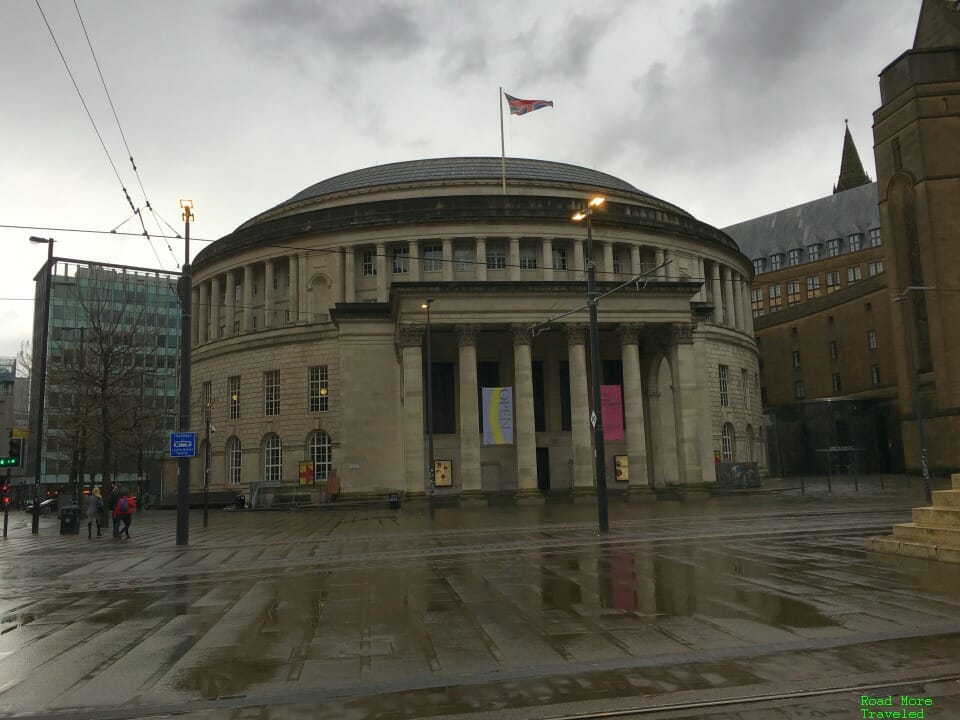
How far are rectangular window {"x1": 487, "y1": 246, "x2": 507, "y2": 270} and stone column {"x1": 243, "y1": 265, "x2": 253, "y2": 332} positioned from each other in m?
20.0

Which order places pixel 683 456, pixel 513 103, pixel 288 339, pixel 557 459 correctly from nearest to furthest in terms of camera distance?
pixel 683 456, pixel 513 103, pixel 557 459, pixel 288 339

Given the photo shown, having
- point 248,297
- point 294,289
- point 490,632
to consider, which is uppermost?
point 248,297

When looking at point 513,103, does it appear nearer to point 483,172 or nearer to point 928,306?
point 483,172

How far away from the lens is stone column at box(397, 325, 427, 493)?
4347cm

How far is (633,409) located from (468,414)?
10251 mm

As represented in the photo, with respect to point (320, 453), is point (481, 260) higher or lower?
higher

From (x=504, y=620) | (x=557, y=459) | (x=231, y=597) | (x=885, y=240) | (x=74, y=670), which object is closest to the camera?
(x=74, y=670)

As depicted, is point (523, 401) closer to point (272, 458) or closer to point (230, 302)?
point (272, 458)

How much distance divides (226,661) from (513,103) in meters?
45.9

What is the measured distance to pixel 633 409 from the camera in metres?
45.8

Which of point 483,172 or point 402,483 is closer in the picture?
point 402,483

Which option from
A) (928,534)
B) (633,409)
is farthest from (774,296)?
(928,534)

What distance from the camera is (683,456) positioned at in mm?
45719

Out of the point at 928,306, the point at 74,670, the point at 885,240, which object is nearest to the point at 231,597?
the point at 74,670
